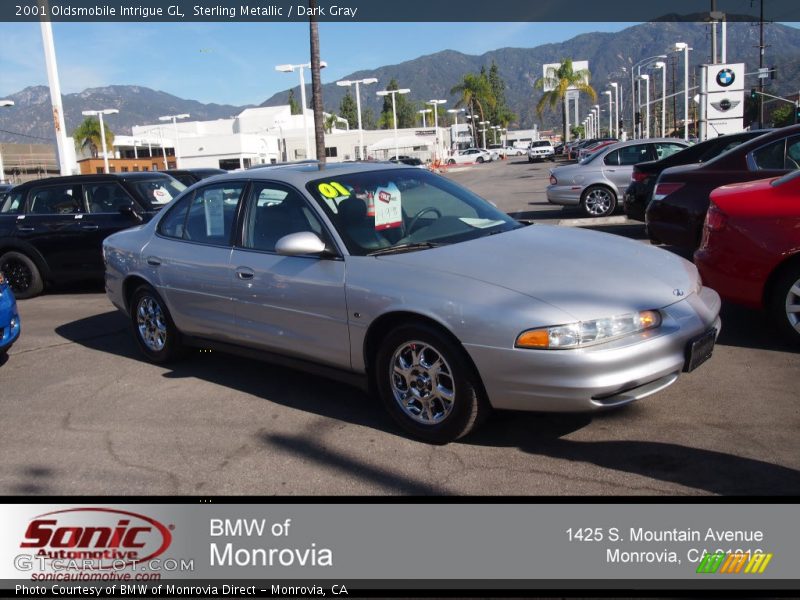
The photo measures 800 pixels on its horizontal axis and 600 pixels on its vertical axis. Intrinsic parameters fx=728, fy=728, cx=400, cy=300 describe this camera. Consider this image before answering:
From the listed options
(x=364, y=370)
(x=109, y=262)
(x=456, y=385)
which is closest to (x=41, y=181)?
(x=109, y=262)

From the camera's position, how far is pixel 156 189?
33.3 ft

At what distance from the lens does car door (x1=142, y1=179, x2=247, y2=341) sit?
5.30 metres

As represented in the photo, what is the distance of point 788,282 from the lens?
5.29 meters

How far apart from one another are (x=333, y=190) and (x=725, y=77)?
1956 cm

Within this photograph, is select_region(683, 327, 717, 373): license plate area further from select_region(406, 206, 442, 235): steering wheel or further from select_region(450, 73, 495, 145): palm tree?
select_region(450, 73, 495, 145): palm tree

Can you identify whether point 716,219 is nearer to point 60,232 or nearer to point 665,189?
point 665,189

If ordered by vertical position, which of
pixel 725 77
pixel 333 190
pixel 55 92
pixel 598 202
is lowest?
pixel 598 202

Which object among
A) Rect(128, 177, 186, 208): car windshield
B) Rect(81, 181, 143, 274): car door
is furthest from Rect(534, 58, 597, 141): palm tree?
Rect(81, 181, 143, 274): car door

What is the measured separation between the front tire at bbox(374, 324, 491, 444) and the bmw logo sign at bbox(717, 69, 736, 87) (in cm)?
2017

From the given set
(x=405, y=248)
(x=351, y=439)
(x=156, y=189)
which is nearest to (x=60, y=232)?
(x=156, y=189)

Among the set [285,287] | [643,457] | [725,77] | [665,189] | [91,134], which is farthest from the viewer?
[91,134]

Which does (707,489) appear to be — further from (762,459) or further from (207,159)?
(207,159)

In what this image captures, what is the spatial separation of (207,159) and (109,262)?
6915 centimetres

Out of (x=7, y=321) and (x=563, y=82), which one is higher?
(x=563, y=82)
